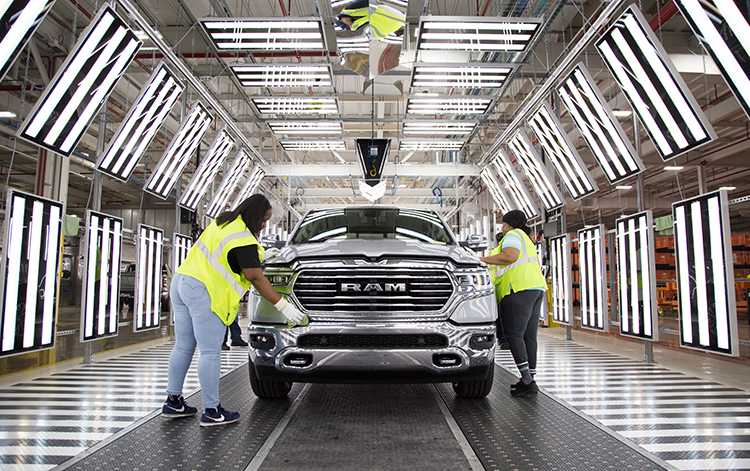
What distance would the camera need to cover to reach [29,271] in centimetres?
469

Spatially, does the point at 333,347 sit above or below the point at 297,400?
above

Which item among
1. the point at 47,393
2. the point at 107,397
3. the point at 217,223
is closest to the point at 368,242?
the point at 217,223

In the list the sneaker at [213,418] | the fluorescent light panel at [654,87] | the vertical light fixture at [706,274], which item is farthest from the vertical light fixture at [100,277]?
the vertical light fixture at [706,274]

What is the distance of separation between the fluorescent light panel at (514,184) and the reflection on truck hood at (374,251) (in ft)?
22.4

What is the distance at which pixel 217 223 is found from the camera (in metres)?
3.07

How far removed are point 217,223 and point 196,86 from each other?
4990 millimetres

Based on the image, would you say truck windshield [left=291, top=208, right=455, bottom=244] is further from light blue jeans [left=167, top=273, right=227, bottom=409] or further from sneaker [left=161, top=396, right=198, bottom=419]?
sneaker [left=161, top=396, right=198, bottom=419]

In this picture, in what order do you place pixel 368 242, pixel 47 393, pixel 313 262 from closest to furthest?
pixel 313 262 < pixel 368 242 < pixel 47 393

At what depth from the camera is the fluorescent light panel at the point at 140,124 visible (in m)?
6.00

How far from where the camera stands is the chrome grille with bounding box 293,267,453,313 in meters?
3.12

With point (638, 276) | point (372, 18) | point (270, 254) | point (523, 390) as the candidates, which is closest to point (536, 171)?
point (638, 276)

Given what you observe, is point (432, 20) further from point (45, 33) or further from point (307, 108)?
point (45, 33)

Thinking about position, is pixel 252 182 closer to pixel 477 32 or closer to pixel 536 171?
pixel 536 171

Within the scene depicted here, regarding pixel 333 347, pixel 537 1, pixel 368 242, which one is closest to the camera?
pixel 333 347
